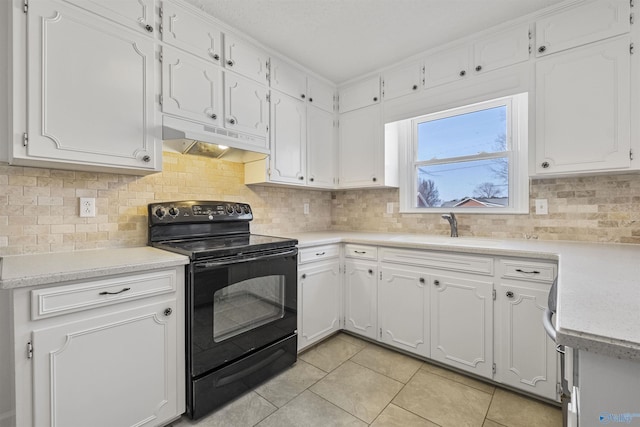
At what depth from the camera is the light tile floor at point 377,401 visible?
160cm

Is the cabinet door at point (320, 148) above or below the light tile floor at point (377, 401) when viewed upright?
above

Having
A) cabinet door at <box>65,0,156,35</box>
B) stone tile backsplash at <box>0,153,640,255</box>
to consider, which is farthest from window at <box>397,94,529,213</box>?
cabinet door at <box>65,0,156,35</box>

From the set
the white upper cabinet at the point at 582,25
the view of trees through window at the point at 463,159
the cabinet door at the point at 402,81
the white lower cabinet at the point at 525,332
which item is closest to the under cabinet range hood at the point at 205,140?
the cabinet door at the point at 402,81

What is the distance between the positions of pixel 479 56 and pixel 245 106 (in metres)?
1.80

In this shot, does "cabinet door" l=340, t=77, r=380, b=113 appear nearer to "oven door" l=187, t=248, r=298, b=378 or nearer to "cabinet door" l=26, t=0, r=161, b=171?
"oven door" l=187, t=248, r=298, b=378

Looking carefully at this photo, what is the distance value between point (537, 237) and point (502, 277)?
656mm

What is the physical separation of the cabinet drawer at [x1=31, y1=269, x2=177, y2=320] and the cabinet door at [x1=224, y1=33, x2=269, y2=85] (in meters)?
1.54

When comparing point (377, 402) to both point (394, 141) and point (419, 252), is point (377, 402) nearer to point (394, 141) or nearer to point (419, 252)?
point (419, 252)

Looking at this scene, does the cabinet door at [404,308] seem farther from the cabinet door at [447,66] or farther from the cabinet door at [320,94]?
the cabinet door at [320,94]

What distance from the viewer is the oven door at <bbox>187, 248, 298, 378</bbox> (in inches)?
62.1

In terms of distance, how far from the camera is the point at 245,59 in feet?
7.34

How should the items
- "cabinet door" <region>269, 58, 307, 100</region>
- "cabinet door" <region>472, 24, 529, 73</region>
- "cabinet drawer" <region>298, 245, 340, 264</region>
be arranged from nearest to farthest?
"cabinet door" <region>472, 24, 529, 73</region> → "cabinet drawer" <region>298, 245, 340, 264</region> → "cabinet door" <region>269, 58, 307, 100</region>

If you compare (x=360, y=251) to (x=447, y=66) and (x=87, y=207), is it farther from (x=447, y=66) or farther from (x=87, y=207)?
(x=87, y=207)

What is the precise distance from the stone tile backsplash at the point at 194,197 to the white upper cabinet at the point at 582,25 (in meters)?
0.88
